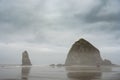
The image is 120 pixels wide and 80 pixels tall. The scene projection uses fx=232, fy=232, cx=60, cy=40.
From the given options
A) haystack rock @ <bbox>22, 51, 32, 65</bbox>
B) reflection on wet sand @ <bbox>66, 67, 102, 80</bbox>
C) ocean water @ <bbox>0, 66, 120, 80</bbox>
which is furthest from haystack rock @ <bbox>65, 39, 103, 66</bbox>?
reflection on wet sand @ <bbox>66, 67, 102, 80</bbox>

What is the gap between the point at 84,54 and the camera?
138250 millimetres

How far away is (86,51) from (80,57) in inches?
203

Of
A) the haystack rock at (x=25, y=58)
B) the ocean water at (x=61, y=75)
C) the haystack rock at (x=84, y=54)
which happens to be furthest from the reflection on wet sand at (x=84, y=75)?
the haystack rock at (x=25, y=58)

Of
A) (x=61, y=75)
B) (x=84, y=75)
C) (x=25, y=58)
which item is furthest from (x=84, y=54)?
(x=84, y=75)

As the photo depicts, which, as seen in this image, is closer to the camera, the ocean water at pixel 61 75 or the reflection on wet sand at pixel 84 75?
the reflection on wet sand at pixel 84 75

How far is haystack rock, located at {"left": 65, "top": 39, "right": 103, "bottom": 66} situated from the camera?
137 m

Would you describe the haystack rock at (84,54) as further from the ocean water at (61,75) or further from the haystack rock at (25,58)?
the ocean water at (61,75)

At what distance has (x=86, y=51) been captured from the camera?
13825 cm

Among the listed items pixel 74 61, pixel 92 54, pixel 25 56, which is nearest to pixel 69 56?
pixel 74 61

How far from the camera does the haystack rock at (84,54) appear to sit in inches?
5408

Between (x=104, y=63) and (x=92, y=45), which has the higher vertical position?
(x=92, y=45)

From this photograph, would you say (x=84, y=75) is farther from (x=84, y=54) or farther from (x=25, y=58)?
(x=25, y=58)

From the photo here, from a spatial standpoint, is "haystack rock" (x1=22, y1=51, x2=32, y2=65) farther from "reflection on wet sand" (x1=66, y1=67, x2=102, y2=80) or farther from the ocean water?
"reflection on wet sand" (x1=66, y1=67, x2=102, y2=80)

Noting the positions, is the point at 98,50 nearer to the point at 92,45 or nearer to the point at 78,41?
the point at 92,45
